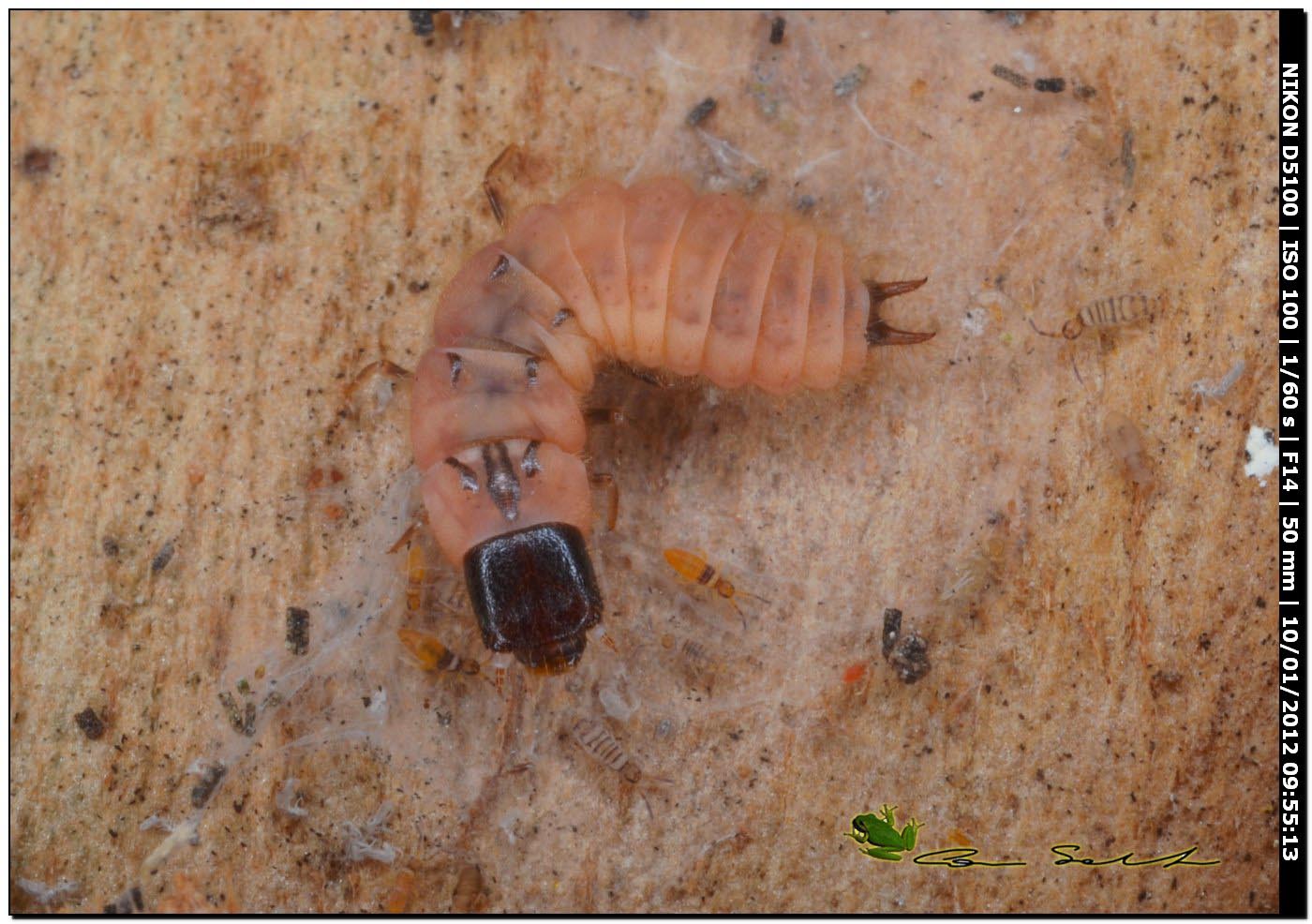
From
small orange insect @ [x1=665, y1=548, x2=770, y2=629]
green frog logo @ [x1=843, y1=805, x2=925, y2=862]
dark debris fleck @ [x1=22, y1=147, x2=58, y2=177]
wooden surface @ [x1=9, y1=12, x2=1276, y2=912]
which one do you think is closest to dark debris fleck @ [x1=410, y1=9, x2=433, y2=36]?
wooden surface @ [x1=9, y1=12, x2=1276, y2=912]

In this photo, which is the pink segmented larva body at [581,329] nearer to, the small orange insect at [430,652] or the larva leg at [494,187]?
the larva leg at [494,187]

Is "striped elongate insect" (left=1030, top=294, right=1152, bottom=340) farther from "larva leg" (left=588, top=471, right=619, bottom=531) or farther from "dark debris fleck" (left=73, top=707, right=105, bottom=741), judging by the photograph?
"dark debris fleck" (left=73, top=707, right=105, bottom=741)

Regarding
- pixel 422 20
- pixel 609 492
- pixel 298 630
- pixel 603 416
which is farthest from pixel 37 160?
pixel 609 492

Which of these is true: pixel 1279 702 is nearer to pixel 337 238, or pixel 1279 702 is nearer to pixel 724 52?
pixel 724 52

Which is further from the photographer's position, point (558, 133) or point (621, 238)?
point (558, 133)

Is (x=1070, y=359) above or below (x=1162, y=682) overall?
above

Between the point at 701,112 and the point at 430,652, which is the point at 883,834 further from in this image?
the point at 701,112

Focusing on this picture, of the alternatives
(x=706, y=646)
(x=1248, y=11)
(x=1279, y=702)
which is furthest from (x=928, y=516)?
(x=1248, y=11)
